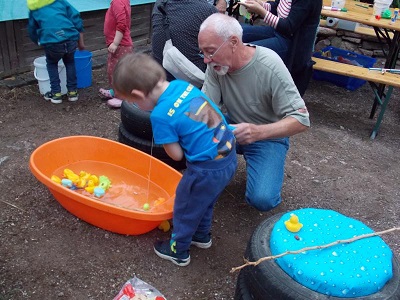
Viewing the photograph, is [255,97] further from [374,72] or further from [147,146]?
[374,72]

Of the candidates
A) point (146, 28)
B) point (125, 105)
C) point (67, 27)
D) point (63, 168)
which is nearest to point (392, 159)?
point (125, 105)

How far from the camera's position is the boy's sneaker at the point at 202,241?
8.46 feet

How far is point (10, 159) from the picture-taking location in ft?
10.9

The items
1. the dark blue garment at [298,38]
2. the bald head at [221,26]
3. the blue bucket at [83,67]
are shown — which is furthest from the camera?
the blue bucket at [83,67]

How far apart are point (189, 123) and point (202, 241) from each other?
3.04ft

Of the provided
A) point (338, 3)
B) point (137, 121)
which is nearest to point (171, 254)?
point (137, 121)

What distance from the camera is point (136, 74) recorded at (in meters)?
1.87

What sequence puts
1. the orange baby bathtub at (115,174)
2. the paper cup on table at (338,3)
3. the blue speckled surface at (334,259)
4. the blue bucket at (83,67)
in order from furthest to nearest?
the paper cup on table at (338,3) < the blue bucket at (83,67) < the orange baby bathtub at (115,174) < the blue speckled surface at (334,259)

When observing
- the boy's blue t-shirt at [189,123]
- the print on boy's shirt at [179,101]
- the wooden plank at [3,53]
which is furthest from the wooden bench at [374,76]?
the wooden plank at [3,53]

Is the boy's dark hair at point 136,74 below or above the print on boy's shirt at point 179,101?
above

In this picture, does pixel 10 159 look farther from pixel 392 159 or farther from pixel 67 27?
pixel 392 159

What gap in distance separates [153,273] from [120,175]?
866mm

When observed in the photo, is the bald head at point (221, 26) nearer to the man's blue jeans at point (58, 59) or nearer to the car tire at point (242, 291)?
the car tire at point (242, 291)

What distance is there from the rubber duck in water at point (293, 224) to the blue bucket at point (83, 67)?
3.33 meters
